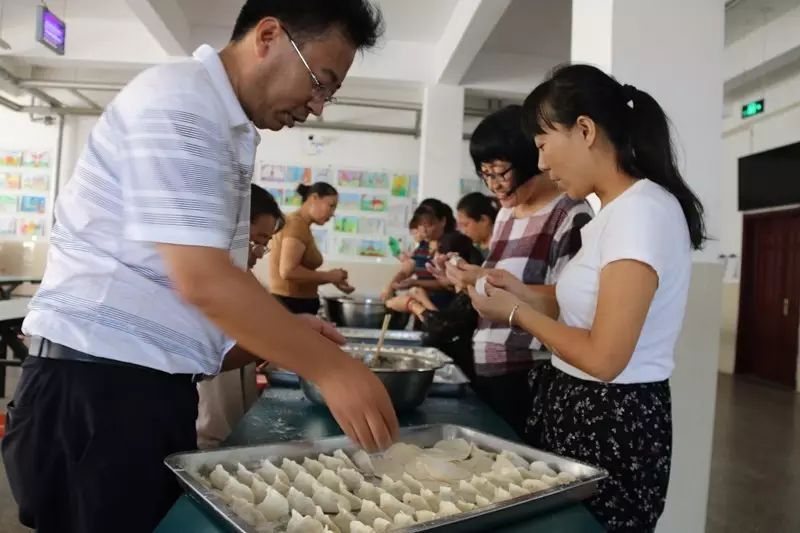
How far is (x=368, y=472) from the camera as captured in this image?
87cm

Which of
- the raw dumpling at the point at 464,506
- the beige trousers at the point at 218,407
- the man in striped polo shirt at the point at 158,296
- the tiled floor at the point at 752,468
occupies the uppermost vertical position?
the man in striped polo shirt at the point at 158,296

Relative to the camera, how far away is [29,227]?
6.55 m

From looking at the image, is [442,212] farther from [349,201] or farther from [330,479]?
[330,479]

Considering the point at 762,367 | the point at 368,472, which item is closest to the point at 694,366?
the point at 368,472

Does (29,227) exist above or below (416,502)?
above

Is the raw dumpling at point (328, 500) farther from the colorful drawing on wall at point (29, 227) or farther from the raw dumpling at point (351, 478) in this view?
the colorful drawing on wall at point (29, 227)

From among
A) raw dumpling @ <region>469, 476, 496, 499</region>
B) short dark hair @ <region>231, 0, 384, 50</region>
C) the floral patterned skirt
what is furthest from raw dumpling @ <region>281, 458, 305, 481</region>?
short dark hair @ <region>231, 0, 384, 50</region>

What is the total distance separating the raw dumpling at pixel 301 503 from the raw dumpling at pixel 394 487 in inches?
4.6

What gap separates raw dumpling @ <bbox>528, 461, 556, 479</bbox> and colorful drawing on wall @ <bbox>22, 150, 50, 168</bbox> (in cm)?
700

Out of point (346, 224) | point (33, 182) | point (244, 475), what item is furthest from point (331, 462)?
point (33, 182)

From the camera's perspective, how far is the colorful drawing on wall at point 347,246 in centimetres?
627

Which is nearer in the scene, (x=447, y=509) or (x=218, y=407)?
(x=447, y=509)

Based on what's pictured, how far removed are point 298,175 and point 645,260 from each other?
221 inches

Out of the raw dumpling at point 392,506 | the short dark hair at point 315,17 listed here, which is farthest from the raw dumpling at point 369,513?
the short dark hair at point 315,17
